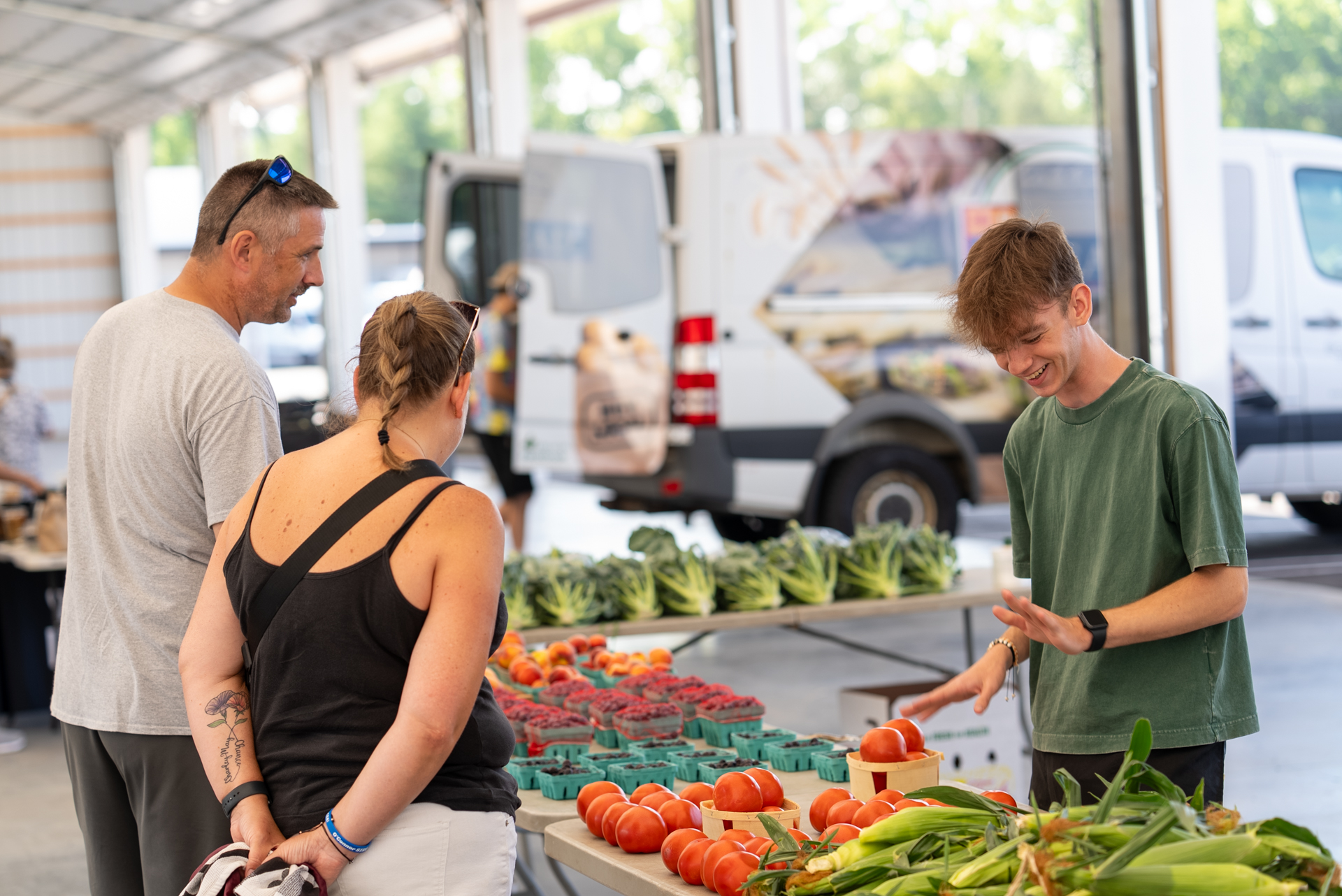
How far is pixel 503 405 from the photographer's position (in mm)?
8109

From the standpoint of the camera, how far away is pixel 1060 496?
215 centimetres

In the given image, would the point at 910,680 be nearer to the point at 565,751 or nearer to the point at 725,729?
the point at 725,729

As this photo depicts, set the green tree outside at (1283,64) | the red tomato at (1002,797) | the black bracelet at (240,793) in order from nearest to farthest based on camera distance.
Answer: the black bracelet at (240,793), the red tomato at (1002,797), the green tree outside at (1283,64)

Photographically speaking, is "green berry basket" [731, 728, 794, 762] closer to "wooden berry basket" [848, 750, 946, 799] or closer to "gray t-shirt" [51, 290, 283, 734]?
"wooden berry basket" [848, 750, 946, 799]

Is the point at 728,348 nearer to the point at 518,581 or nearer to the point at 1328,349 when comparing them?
the point at 518,581

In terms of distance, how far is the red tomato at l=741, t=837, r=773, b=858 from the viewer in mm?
1882

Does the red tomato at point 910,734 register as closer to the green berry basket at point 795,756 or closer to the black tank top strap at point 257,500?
the green berry basket at point 795,756

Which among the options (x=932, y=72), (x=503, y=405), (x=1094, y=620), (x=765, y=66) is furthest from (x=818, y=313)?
(x=932, y=72)

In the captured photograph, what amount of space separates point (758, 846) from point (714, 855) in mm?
68

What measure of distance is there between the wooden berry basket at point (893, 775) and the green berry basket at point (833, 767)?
0.27 meters

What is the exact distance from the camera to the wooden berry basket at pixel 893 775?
213cm

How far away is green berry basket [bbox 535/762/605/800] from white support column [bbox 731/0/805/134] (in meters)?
7.34

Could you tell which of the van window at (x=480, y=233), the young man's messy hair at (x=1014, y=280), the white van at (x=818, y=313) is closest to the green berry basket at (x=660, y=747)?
the young man's messy hair at (x=1014, y=280)

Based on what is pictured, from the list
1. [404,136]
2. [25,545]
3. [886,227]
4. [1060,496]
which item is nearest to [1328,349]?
[886,227]
